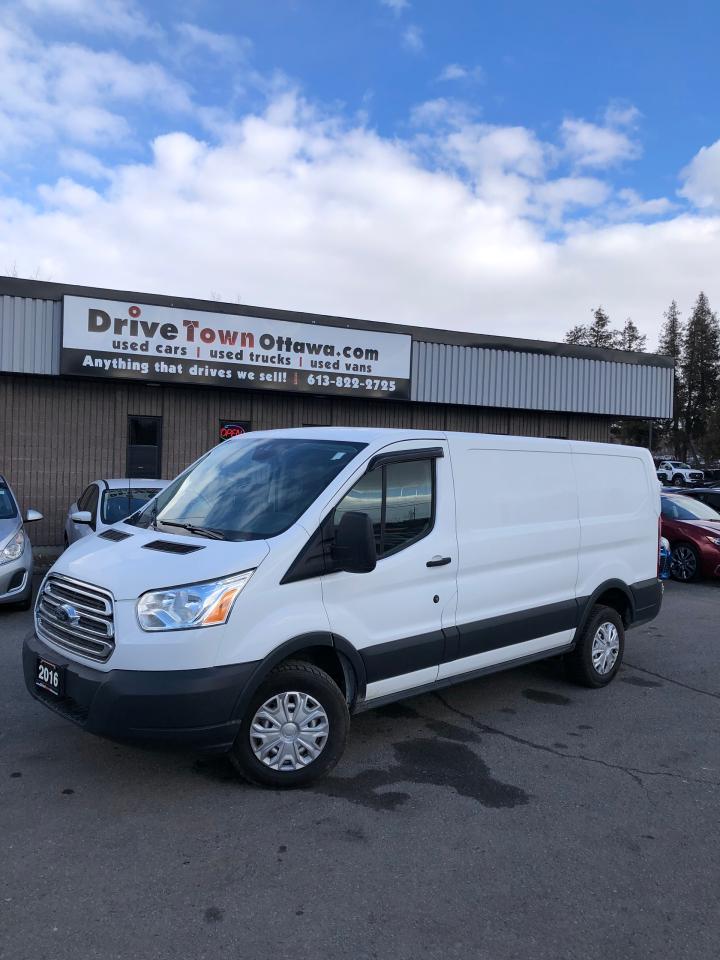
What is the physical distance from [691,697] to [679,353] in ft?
241

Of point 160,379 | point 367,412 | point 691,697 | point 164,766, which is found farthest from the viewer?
point 367,412

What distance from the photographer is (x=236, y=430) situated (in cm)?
1566

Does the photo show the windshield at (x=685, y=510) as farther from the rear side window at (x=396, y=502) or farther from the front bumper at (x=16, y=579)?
the front bumper at (x=16, y=579)

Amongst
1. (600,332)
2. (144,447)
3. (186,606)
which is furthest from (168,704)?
(600,332)

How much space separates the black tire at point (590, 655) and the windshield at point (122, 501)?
5.92 metres

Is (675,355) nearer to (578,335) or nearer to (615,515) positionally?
(578,335)

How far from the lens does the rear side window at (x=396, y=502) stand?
184 inches

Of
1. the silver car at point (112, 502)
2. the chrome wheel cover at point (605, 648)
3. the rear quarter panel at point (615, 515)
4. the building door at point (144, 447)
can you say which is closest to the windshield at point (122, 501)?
the silver car at point (112, 502)

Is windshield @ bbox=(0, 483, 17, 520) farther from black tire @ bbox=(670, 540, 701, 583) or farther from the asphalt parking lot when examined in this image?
black tire @ bbox=(670, 540, 701, 583)

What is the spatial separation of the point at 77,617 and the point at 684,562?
11007mm

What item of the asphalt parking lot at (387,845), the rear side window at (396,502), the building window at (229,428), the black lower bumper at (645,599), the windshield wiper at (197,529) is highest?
the building window at (229,428)

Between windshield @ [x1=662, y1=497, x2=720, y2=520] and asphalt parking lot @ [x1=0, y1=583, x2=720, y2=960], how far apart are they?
26.6 feet

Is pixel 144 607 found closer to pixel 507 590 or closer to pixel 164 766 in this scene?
pixel 164 766

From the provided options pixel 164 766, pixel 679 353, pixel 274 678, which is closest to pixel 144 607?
pixel 274 678
